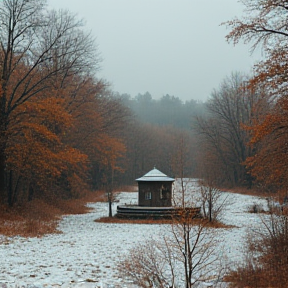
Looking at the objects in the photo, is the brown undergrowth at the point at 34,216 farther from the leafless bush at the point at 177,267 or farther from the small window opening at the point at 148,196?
the leafless bush at the point at 177,267

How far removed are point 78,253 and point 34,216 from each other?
814 centimetres

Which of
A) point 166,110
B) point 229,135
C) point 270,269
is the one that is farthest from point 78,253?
point 166,110

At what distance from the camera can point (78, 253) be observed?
12539 millimetres

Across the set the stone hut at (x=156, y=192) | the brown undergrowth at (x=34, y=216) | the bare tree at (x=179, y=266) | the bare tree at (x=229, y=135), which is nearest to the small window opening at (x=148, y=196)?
the stone hut at (x=156, y=192)

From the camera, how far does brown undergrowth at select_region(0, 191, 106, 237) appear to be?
16.2m

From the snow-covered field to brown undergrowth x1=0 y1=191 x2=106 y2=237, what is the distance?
79cm

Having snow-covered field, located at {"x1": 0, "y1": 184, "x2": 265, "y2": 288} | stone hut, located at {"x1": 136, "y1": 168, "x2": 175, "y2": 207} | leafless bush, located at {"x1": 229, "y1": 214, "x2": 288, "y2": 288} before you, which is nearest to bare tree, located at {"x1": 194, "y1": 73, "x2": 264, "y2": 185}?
stone hut, located at {"x1": 136, "y1": 168, "x2": 175, "y2": 207}

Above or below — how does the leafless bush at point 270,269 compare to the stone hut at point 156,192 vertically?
below

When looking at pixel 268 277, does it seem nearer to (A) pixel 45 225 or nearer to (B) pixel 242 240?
(B) pixel 242 240

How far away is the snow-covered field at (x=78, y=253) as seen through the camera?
9188mm

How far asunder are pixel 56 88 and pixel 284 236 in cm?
2186

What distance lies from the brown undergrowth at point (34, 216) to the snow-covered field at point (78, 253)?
2.61ft

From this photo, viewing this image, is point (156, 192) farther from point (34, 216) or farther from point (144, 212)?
point (34, 216)

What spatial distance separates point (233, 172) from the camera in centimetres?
5078
